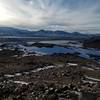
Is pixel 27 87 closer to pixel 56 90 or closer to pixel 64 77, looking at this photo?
pixel 56 90

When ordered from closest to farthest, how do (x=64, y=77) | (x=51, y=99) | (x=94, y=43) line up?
(x=51, y=99) → (x=64, y=77) → (x=94, y=43)

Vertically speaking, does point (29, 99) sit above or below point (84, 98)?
below

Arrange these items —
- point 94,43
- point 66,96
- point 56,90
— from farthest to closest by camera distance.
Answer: point 94,43
point 56,90
point 66,96

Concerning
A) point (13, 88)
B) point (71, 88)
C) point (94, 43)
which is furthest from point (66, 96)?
point (94, 43)

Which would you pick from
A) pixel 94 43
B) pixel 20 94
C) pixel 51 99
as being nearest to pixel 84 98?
pixel 51 99

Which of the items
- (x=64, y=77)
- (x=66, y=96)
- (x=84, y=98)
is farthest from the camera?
(x=64, y=77)

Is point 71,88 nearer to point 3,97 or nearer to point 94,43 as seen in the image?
point 3,97

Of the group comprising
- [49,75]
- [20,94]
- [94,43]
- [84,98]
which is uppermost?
[84,98]

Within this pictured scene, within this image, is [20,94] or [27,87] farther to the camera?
[27,87]

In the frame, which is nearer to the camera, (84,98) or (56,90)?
(84,98)
